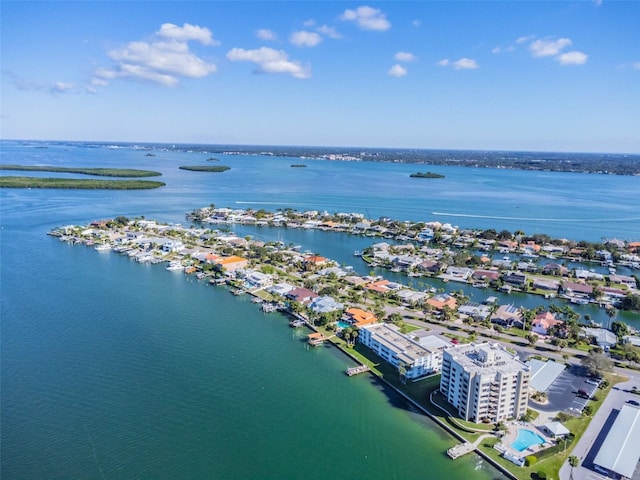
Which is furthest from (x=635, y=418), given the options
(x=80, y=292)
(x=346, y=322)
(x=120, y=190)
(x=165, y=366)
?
(x=120, y=190)

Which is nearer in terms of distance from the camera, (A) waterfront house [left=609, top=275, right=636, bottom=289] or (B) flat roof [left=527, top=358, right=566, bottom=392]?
(B) flat roof [left=527, top=358, right=566, bottom=392]

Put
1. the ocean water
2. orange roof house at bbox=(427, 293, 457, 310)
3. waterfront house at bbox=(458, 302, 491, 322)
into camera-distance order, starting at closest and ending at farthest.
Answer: the ocean water, waterfront house at bbox=(458, 302, 491, 322), orange roof house at bbox=(427, 293, 457, 310)

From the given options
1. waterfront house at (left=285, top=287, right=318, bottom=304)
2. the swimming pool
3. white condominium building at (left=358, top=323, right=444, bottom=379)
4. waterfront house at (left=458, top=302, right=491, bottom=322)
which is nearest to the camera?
the swimming pool

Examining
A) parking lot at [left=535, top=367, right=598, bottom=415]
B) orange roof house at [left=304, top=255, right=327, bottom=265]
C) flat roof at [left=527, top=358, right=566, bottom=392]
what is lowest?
parking lot at [left=535, top=367, right=598, bottom=415]

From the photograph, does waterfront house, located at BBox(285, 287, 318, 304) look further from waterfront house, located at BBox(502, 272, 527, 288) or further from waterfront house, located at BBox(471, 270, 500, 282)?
waterfront house, located at BBox(502, 272, 527, 288)

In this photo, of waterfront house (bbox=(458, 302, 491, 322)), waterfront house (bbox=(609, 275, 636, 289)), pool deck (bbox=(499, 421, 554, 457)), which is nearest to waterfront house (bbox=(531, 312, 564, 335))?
waterfront house (bbox=(458, 302, 491, 322))

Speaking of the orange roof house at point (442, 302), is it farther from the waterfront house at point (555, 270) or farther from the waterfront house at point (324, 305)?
the waterfront house at point (555, 270)

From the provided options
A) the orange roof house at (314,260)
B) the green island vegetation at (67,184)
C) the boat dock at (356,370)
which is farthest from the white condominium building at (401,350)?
the green island vegetation at (67,184)

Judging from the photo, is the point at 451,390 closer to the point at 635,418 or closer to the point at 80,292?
the point at 635,418
